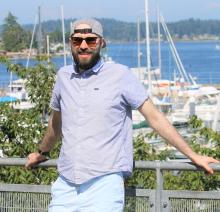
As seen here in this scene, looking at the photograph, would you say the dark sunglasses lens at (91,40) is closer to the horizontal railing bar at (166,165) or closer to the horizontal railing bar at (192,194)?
the horizontal railing bar at (166,165)

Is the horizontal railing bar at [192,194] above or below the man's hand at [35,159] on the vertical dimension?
below

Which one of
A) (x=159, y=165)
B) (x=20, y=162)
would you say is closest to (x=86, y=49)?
(x=159, y=165)

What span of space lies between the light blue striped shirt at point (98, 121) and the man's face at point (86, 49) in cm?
5

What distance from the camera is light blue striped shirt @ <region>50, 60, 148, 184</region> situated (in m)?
4.63

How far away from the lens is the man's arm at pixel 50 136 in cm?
510

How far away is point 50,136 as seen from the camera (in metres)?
5.22

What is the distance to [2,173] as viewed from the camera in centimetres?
822

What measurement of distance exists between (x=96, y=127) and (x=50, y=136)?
0.68 m

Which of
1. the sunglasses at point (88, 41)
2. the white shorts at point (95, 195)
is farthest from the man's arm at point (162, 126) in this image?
the sunglasses at point (88, 41)

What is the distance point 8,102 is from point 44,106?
0.58 metres

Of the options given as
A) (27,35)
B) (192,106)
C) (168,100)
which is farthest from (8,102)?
(27,35)

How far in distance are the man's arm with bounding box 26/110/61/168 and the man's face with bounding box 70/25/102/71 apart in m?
0.51

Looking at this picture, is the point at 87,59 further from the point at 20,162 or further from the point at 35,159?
the point at 20,162

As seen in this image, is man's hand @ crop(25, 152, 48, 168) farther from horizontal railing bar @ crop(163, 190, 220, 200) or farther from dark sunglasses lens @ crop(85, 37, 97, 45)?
dark sunglasses lens @ crop(85, 37, 97, 45)
